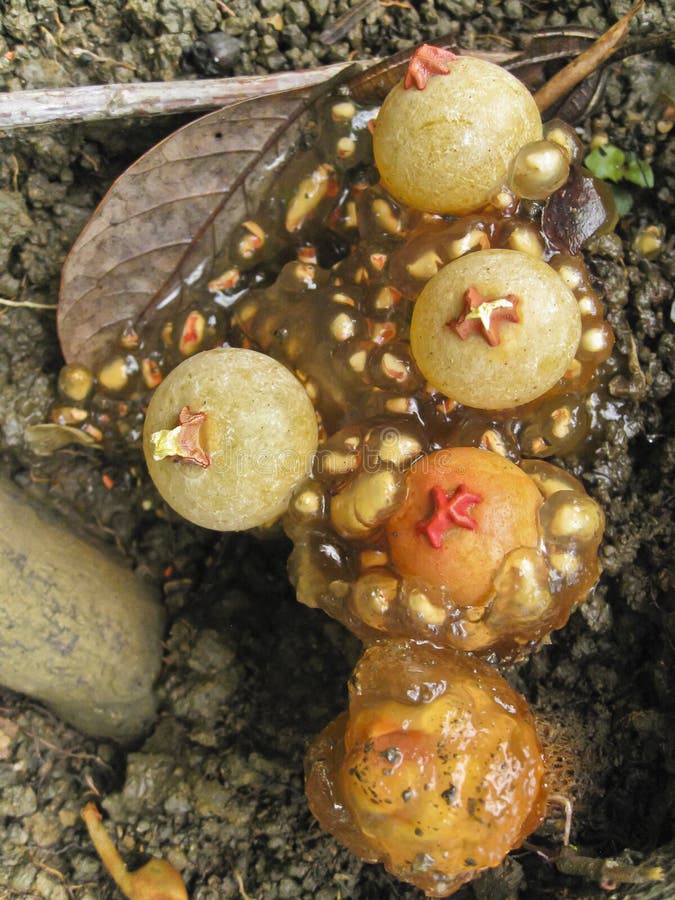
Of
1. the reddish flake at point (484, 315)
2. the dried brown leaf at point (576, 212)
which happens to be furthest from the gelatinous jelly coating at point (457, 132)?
the reddish flake at point (484, 315)

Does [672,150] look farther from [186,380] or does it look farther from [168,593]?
[168,593]

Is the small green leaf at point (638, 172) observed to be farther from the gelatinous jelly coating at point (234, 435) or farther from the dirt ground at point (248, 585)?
the gelatinous jelly coating at point (234, 435)

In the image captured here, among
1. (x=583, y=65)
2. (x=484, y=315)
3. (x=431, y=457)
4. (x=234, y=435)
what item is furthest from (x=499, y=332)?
(x=583, y=65)

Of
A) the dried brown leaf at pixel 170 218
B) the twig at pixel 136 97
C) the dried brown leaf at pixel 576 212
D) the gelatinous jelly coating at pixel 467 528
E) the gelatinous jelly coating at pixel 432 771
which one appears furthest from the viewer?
the dried brown leaf at pixel 170 218

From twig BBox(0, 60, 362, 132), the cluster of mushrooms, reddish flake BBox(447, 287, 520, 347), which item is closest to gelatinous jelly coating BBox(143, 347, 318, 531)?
the cluster of mushrooms

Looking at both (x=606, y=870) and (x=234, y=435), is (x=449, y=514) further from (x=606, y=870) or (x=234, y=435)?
(x=606, y=870)

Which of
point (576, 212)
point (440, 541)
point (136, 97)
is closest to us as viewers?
point (440, 541)

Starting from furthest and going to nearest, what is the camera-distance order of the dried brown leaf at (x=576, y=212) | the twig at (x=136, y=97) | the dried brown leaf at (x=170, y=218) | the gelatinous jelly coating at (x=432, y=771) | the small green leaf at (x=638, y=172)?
the small green leaf at (x=638, y=172)
the dried brown leaf at (x=170, y=218)
the twig at (x=136, y=97)
the dried brown leaf at (x=576, y=212)
the gelatinous jelly coating at (x=432, y=771)

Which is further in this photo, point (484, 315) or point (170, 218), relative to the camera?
point (170, 218)
